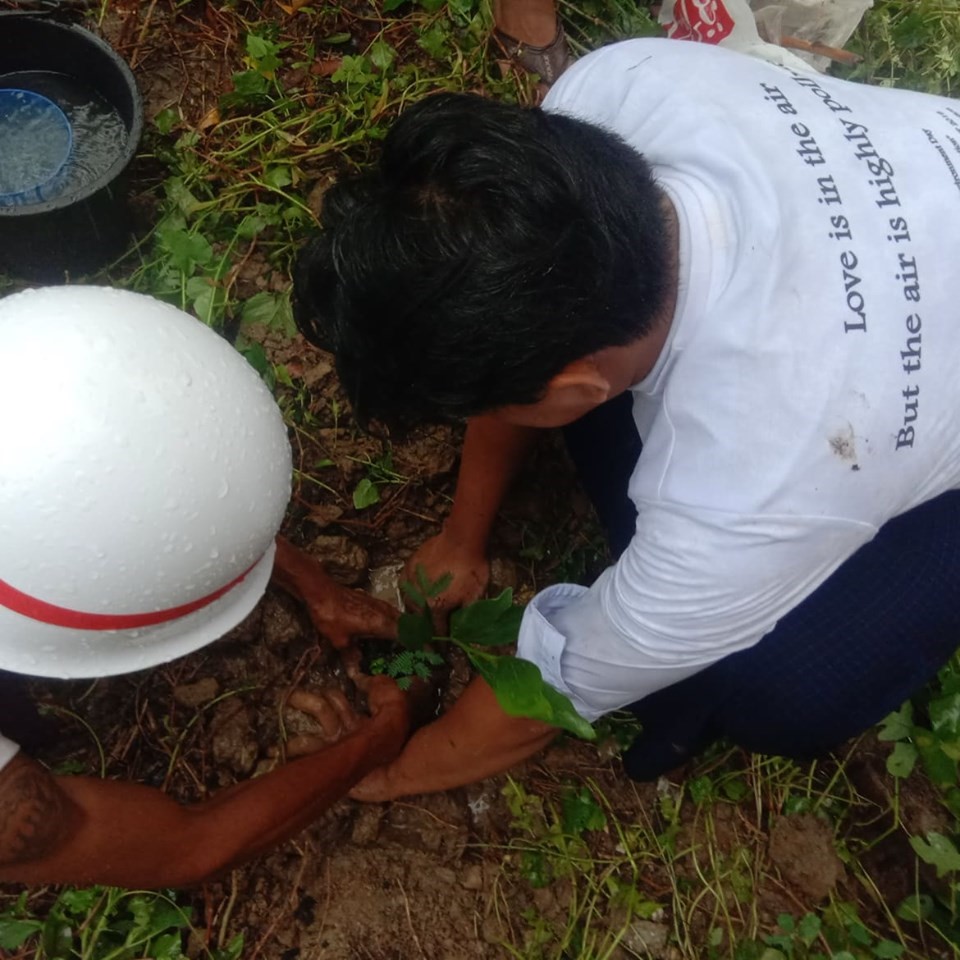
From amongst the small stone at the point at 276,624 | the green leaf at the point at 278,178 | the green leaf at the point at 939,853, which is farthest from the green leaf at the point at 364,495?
the green leaf at the point at 939,853

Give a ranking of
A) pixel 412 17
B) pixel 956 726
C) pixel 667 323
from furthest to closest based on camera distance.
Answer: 1. pixel 412 17
2. pixel 956 726
3. pixel 667 323

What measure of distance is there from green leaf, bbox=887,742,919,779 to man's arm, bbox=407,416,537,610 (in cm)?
95

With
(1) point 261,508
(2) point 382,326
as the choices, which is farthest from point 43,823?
(2) point 382,326

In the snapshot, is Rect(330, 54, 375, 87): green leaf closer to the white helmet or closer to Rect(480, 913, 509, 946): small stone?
the white helmet

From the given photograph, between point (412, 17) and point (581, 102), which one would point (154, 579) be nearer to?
point (581, 102)

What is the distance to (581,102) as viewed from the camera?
1362mm

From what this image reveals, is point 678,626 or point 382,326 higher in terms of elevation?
point 382,326

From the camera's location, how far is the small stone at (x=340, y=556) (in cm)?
186

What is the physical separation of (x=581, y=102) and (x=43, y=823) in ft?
4.35

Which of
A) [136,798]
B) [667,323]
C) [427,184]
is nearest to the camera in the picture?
[427,184]

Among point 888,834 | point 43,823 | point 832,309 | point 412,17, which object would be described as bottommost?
point 888,834

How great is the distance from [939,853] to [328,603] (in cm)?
135

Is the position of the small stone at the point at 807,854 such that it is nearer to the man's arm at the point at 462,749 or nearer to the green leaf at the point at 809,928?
the green leaf at the point at 809,928

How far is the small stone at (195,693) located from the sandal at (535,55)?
164 cm
